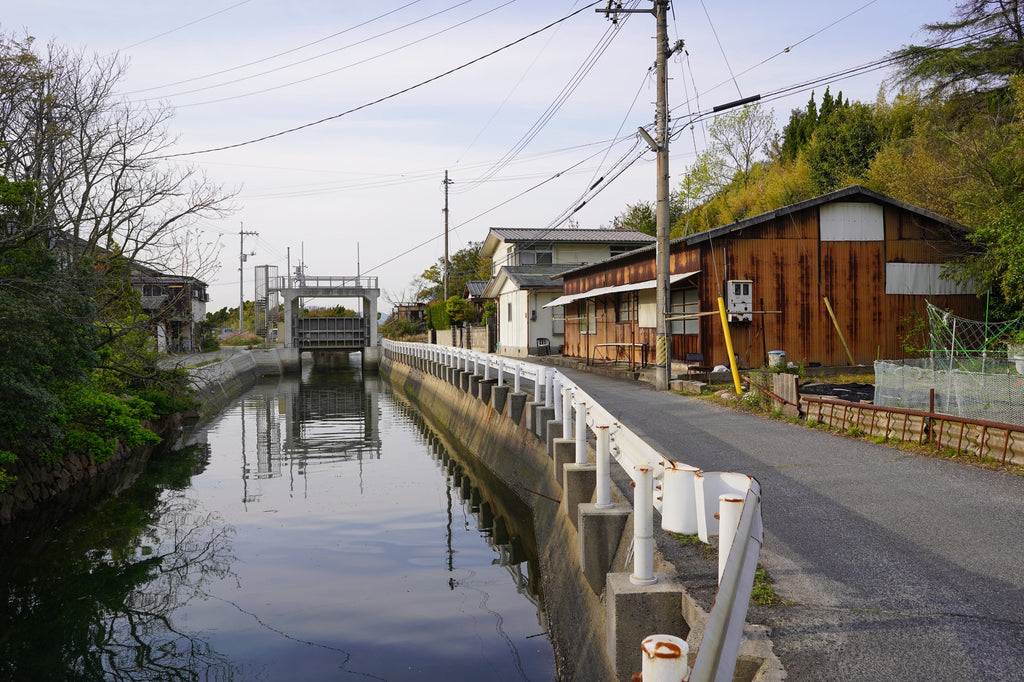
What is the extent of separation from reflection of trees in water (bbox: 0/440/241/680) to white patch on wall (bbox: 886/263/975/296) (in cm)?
1736

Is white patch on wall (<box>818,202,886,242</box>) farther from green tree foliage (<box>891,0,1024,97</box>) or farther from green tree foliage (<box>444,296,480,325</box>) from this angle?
green tree foliage (<box>444,296,480,325</box>)

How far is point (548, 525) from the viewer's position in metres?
9.55

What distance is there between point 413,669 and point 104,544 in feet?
21.6

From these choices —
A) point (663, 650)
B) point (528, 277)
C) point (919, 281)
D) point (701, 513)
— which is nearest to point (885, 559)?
point (701, 513)

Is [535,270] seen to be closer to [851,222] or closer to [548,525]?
[851,222]

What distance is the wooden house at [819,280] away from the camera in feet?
61.5

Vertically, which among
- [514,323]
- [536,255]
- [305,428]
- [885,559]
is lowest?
[305,428]

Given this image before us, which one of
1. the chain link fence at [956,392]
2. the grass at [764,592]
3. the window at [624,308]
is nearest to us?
the grass at [764,592]

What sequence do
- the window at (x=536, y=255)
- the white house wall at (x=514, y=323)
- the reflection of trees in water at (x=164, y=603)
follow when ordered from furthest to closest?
the window at (x=536, y=255) → the white house wall at (x=514, y=323) → the reflection of trees in water at (x=164, y=603)

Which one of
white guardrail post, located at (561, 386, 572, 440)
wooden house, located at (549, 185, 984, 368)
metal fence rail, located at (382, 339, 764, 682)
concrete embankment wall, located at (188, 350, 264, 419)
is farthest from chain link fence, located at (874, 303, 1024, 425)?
concrete embankment wall, located at (188, 350, 264, 419)

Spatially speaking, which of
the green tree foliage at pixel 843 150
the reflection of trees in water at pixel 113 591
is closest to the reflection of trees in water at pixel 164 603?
the reflection of trees in water at pixel 113 591

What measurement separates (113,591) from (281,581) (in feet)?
6.59

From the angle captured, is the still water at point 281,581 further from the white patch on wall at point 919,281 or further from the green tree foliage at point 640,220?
the green tree foliage at point 640,220

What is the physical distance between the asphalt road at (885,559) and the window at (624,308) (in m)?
14.0
